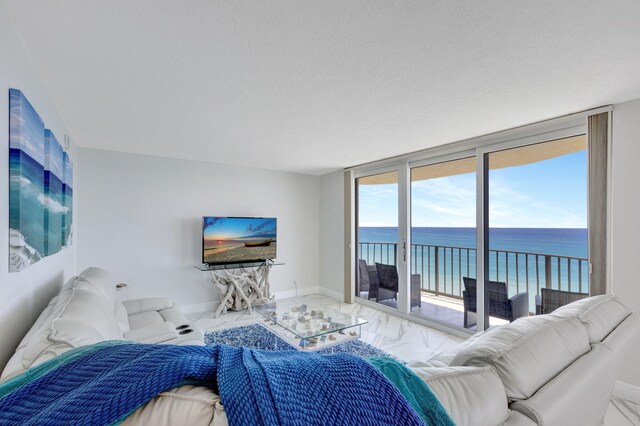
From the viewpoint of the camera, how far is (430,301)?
390cm

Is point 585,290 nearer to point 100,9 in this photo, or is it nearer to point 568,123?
point 568,123

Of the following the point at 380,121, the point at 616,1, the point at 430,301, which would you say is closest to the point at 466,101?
the point at 380,121

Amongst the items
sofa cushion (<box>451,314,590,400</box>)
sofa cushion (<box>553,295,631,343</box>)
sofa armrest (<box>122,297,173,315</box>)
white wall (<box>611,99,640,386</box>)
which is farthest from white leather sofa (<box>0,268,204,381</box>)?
white wall (<box>611,99,640,386</box>)

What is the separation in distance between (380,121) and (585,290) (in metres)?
2.35

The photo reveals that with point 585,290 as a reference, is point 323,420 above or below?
above

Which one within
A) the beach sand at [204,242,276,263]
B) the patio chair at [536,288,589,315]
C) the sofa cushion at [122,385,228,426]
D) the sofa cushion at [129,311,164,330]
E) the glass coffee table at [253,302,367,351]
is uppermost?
the sofa cushion at [122,385,228,426]

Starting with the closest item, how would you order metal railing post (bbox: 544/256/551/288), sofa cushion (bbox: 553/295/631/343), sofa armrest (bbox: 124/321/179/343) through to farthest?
1. sofa cushion (bbox: 553/295/631/343)
2. sofa armrest (bbox: 124/321/179/343)
3. metal railing post (bbox: 544/256/551/288)

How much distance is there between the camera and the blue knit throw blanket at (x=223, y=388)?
1.64ft

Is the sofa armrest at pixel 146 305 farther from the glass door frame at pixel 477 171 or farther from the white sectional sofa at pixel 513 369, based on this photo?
the glass door frame at pixel 477 171

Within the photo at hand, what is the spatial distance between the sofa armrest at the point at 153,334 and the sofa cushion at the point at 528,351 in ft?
6.40

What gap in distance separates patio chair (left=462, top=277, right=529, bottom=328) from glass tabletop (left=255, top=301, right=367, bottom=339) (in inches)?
53.2

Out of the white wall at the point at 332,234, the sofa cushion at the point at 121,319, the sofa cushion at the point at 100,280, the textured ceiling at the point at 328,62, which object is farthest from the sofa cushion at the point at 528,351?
the white wall at the point at 332,234

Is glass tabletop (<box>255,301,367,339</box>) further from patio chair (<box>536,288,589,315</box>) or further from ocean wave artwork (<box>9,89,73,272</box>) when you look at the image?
ocean wave artwork (<box>9,89,73,272</box>)

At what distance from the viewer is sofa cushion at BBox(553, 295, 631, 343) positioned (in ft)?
3.81
